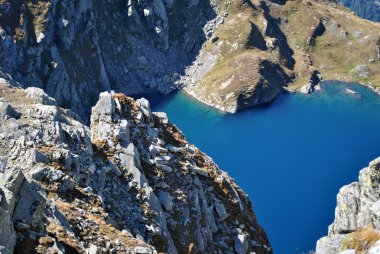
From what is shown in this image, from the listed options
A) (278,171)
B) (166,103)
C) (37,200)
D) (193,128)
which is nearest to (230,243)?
(37,200)

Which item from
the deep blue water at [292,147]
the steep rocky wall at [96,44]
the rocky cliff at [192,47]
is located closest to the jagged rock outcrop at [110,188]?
the deep blue water at [292,147]

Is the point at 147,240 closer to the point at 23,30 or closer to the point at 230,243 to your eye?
the point at 230,243

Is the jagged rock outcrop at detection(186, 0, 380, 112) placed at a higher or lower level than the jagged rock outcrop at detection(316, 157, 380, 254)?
lower

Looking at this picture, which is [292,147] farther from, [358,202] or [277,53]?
[277,53]

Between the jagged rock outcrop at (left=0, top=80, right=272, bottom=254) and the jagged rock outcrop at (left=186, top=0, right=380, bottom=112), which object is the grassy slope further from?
the jagged rock outcrop at (left=0, top=80, right=272, bottom=254)

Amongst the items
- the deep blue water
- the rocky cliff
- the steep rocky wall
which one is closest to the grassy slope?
the rocky cliff

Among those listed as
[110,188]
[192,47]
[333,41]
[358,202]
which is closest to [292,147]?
Answer: [358,202]

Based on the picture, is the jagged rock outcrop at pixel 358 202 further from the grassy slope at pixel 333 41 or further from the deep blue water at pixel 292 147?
the grassy slope at pixel 333 41
